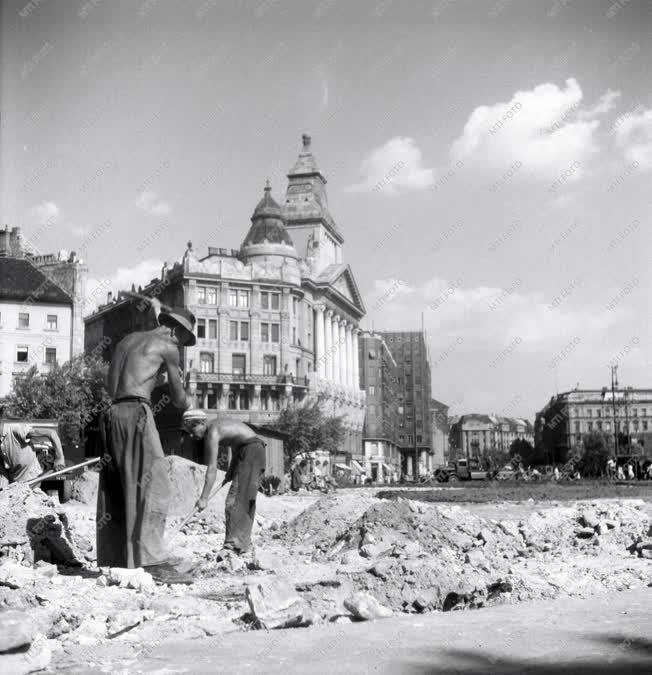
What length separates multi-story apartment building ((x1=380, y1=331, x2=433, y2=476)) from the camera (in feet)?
417

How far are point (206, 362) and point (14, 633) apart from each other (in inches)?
2657

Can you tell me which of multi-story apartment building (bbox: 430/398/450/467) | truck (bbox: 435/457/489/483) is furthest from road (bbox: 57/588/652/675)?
multi-story apartment building (bbox: 430/398/450/467)

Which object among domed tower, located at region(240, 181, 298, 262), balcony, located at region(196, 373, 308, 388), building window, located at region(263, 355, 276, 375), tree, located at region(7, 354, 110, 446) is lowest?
tree, located at region(7, 354, 110, 446)

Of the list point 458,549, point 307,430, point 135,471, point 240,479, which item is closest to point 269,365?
point 307,430

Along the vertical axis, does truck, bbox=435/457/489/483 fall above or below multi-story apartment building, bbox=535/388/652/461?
below

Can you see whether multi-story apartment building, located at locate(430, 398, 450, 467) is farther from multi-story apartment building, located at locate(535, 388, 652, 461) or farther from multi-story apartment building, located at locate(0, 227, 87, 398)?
multi-story apartment building, located at locate(0, 227, 87, 398)

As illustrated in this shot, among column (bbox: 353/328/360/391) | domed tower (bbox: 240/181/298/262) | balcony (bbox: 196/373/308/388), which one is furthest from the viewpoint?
column (bbox: 353/328/360/391)

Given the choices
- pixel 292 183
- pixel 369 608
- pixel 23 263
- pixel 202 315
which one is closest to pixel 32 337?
pixel 23 263

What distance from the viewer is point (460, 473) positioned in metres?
55.1

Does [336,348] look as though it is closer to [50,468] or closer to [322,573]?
[50,468]

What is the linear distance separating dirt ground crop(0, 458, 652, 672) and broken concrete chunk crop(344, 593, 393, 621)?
11 millimetres

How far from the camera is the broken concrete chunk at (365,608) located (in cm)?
713

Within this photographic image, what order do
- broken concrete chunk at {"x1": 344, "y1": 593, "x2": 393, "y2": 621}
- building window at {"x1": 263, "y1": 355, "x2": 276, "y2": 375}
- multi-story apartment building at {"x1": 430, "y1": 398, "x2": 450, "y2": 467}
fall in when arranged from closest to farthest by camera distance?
broken concrete chunk at {"x1": 344, "y1": 593, "x2": 393, "y2": 621}, building window at {"x1": 263, "y1": 355, "x2": 276, "y2": 375}, multi-story apartment building at {"x1": 430, "y1": 398, "x2": 450, "y2": 467}

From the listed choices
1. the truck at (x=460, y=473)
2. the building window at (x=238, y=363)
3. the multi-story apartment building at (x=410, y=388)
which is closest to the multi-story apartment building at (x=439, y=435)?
the multi-story apartment building at (x=410, y=388)
